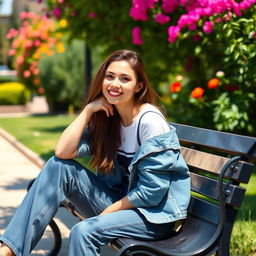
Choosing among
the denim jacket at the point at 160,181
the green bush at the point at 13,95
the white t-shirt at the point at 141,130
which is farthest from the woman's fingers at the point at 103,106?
the green bush at the point at 13,95

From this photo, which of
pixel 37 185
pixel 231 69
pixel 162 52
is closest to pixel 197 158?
pixel 37 185

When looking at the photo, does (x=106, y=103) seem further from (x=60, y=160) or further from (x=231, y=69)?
(x=231, y=69)

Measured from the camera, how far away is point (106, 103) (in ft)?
10.6

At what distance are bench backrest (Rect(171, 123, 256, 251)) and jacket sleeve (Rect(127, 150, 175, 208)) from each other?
274 millimetres

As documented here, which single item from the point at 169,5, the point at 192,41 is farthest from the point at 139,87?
the point at 192,41

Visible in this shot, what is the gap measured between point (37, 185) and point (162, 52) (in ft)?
18.4

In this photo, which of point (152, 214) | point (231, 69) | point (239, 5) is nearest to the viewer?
point (152, 214)

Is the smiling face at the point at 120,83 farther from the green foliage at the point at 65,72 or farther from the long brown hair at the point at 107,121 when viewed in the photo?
the green foliage at the point at 65,72

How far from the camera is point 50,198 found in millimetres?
3043

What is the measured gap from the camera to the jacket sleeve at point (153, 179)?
2.78 metres

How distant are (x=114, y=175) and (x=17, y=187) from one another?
3410 mm

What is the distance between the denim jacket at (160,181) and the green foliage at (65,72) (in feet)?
51.2

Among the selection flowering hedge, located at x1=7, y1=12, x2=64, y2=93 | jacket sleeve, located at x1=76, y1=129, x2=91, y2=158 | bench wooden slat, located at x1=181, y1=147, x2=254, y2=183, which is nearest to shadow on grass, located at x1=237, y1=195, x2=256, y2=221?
bench wooden slat, located at x1=181, y1=147, x2=254, y2=183

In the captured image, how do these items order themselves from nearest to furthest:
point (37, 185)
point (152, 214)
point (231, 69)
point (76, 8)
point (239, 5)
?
1. point (152, 214)
2. point (37, 185)
3. point (239, 5)
4. point (231, 69)
5. point (76, 8)
